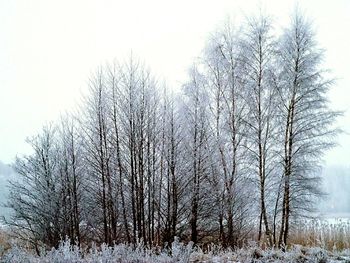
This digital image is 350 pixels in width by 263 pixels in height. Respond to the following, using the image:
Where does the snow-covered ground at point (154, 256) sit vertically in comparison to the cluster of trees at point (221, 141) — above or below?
below

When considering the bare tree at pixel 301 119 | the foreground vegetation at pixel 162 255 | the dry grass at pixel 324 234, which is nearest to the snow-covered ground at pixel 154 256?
the foreground vegetation at pixel 162 255

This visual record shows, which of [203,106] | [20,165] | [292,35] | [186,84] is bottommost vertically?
[20,165]

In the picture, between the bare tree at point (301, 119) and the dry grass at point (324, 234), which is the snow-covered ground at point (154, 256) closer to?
Result: the dry grass at point (324, 234)

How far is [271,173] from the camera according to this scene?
48.5 feet

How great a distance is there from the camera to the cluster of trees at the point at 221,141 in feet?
45.3

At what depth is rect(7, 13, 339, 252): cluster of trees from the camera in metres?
13.8

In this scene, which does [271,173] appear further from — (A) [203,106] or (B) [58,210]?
(B) [58,210]

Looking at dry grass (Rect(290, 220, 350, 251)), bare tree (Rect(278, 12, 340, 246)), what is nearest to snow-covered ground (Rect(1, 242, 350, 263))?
dry grass (Rect(290, 220, 350, 251))

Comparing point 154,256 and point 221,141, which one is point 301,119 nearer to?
point 221,141

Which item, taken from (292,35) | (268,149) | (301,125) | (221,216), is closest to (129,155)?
(221,216)

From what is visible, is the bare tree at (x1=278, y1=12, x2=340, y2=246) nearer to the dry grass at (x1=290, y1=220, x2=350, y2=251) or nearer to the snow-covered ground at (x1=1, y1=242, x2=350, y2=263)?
the dry grass at (x1=290, y1=220, x2=350, y2=251)

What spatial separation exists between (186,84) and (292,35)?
4.48m

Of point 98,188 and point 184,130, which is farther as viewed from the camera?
point 98,188

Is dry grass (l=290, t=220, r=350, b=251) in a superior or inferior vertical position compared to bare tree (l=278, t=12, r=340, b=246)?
inferior
